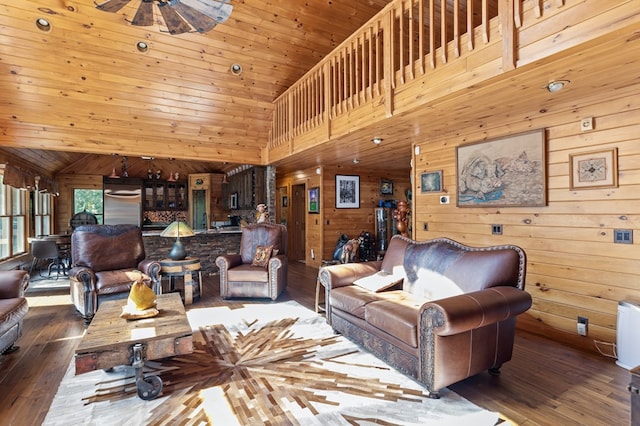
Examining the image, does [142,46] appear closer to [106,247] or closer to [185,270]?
[106,247]

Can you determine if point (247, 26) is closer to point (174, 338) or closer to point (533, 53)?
point (533, 53)

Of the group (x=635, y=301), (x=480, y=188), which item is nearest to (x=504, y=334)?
(x=635, y=301)

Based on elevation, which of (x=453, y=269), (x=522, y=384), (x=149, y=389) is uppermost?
(x=453, y=269)

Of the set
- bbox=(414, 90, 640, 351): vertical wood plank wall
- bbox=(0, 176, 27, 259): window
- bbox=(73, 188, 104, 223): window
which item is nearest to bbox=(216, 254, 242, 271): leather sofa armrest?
bbox=(414, 90, 640, 351): vertical wood plank wall

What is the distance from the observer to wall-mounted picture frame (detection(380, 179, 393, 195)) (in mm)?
7641

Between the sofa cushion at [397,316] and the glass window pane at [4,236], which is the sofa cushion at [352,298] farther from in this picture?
the glass window pane at [4,236]

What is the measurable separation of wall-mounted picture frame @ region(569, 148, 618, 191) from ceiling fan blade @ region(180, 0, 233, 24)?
3.48 meters

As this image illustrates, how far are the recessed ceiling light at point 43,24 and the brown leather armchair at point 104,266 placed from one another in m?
2.49

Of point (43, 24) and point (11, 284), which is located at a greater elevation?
point (43, 24)

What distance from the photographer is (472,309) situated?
2.10 meters

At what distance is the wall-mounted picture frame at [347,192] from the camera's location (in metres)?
7.16

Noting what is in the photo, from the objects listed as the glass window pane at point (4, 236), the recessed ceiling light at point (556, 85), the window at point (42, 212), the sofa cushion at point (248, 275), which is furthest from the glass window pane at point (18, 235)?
the recessed ceiling light at point (556, 85)

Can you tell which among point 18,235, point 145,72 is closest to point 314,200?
point 145,72

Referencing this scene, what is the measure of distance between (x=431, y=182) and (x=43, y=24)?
5.36 meters
